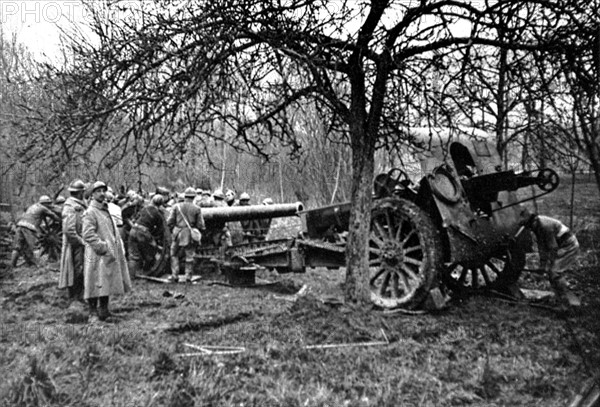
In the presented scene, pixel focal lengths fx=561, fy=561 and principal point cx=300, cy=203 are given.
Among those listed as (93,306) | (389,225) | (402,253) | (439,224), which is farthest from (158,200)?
(439,224)

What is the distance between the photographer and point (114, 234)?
23.9 ft

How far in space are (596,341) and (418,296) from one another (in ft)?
6.60

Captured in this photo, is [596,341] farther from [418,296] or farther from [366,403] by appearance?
[366,403]

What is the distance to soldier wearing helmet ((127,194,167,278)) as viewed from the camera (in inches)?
436

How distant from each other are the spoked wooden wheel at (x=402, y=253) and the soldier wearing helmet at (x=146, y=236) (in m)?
5.20

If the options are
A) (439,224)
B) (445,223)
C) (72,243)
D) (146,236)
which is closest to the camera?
(445,223)

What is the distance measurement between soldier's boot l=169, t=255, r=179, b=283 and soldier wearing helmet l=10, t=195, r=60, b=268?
142 inches

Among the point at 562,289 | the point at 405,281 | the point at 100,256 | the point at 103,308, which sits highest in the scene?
the point at 100,256

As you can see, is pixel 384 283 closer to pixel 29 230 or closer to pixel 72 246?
pixel 72 246

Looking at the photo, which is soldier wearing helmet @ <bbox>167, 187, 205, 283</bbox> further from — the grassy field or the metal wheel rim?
the metal wheel rim

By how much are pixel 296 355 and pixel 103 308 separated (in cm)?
313

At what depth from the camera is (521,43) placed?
6258mm

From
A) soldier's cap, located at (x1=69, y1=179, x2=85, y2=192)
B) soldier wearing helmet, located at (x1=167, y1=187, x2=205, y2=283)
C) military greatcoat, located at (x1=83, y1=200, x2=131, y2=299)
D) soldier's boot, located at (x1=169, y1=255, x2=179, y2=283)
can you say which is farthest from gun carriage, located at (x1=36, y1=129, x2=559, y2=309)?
soldier's cap, located at (x1=69, y1=179, x2=85, y2=192)

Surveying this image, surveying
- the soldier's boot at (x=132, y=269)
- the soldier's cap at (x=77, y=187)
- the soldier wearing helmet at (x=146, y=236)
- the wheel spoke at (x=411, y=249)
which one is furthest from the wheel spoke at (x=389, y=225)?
the soldier's boot at (x=132, y=269)
